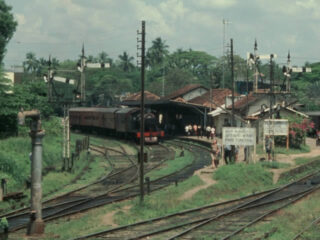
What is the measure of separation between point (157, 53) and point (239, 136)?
13647cm

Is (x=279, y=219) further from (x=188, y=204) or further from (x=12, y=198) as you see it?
(x=12, y=198)

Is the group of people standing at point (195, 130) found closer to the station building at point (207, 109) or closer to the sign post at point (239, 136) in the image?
the station building at point (207, 109)

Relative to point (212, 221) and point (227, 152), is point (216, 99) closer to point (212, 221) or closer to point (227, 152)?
point (227, 152)

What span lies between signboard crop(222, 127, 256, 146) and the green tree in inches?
1049

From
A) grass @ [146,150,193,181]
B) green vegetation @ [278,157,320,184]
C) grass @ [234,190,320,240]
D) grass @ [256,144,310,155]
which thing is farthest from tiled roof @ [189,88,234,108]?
grass @ [234,190,320,240]

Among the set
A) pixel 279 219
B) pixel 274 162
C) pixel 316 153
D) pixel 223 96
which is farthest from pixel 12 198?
pixel 223 96

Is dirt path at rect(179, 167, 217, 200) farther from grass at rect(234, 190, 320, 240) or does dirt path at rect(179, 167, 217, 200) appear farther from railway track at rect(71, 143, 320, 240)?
grass at rect(234, 190, 320, 240)

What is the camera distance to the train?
181ft

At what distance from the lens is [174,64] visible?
166 meters

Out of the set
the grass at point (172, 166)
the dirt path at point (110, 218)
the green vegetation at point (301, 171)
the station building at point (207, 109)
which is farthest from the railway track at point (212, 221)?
the station building at point (207, 109)

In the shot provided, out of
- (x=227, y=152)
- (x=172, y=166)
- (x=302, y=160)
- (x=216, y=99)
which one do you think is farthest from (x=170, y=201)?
(x=216, y=99)

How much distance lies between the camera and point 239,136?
115 feet

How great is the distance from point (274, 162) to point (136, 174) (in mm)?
8598

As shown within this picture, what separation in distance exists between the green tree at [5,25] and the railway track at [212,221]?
3315cm
